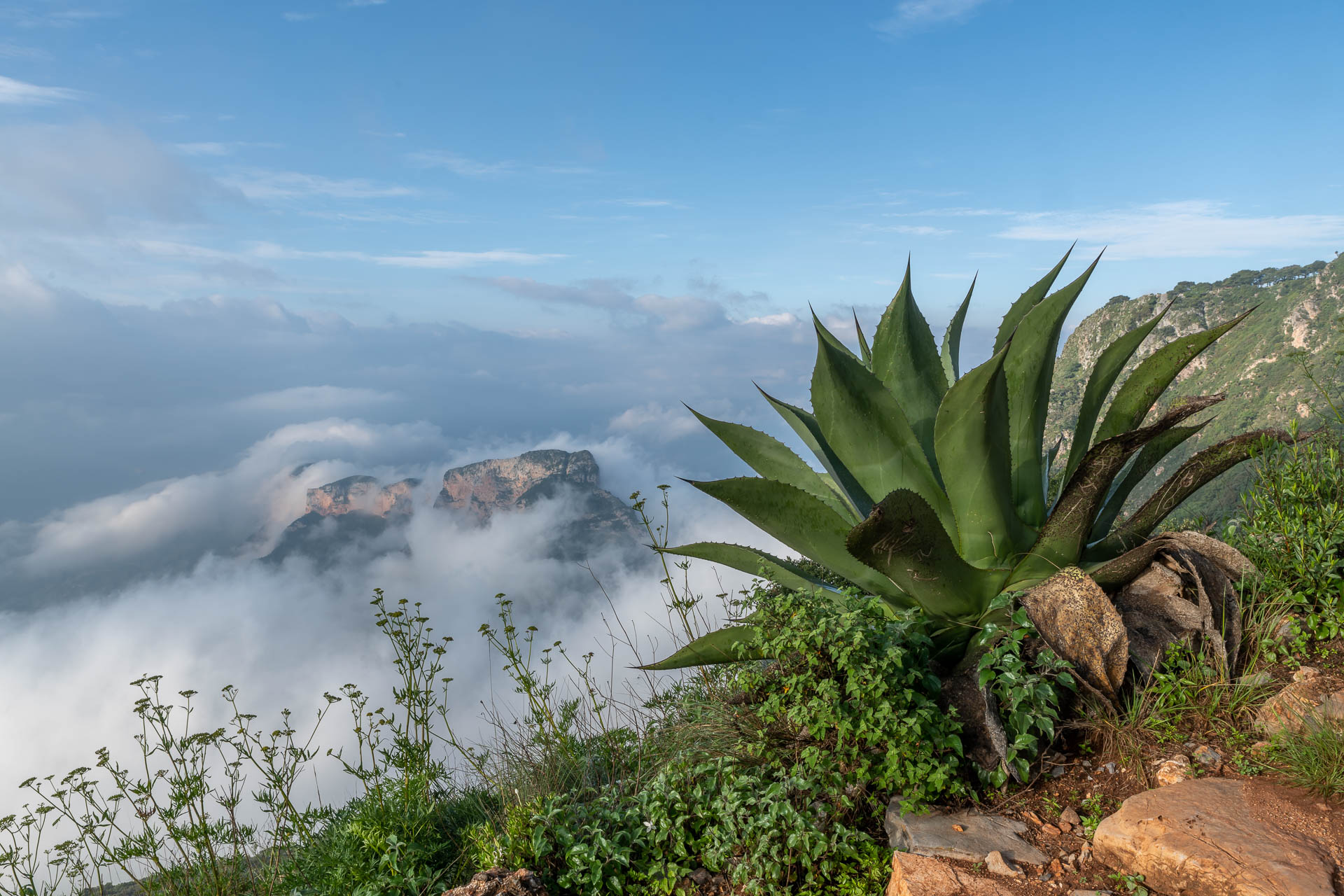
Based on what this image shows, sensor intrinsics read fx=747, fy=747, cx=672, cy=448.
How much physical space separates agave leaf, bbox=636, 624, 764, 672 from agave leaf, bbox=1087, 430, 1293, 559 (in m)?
1.61

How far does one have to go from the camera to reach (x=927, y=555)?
9.49ft

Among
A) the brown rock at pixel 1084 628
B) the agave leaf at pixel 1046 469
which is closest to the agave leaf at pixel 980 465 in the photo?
the agave leaf at pixel 1046 469

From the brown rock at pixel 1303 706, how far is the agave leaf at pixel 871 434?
51.2 inches

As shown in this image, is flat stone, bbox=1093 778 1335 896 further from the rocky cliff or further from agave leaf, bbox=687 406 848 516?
the rocky cliff

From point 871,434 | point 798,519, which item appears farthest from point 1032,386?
point 798,519

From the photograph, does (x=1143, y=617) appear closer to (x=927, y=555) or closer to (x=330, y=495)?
(x=927, y=555)

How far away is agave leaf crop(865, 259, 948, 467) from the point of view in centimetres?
351

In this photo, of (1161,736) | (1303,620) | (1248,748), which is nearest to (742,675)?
(1161,736)

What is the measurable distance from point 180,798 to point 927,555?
3486mm

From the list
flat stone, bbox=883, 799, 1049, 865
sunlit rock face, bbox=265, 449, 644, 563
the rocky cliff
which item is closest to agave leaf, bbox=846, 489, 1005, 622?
flat stone, bbox=883, 799, 1049, 865

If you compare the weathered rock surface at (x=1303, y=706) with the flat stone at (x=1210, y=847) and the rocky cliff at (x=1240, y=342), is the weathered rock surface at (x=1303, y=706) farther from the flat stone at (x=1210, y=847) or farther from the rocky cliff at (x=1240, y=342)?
the rocky cliff at (x=1240, y=342)

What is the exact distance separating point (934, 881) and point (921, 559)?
1.09 metres

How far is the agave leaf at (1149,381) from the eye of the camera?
3119 mm

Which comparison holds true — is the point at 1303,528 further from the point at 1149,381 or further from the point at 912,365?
the point at 912,365
